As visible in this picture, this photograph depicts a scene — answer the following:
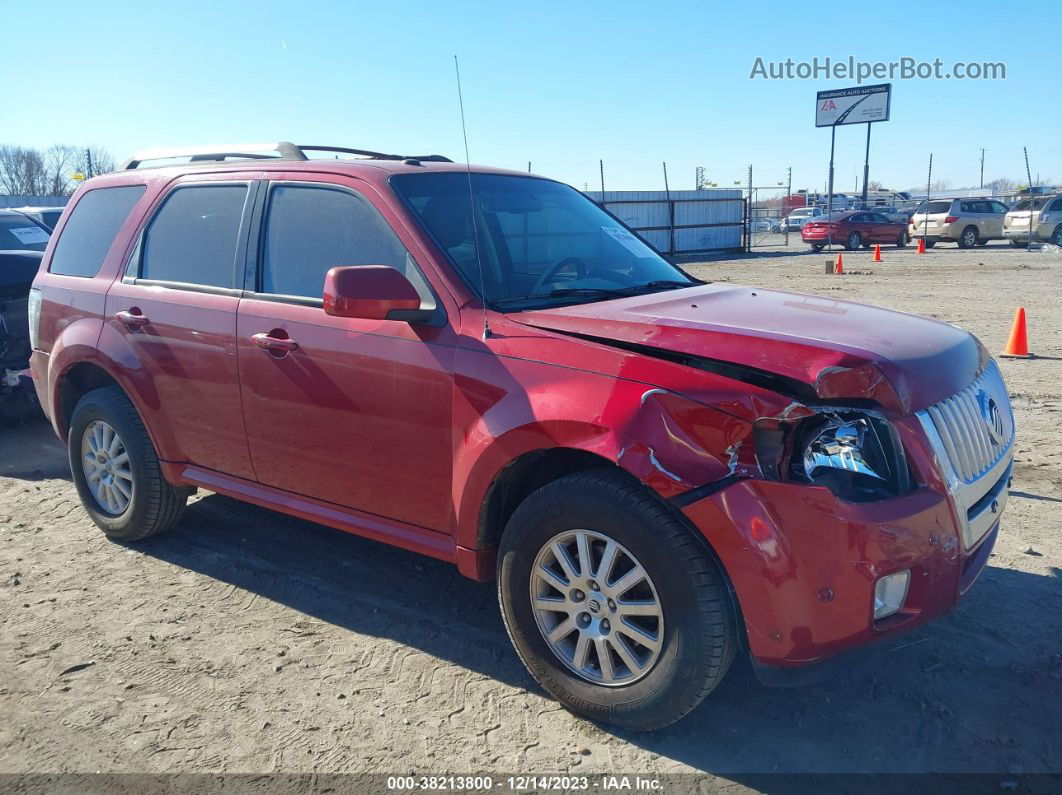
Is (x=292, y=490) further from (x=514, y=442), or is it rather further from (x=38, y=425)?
(x=38, y=425)

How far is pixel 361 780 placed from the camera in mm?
2898

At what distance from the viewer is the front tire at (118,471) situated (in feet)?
15.3

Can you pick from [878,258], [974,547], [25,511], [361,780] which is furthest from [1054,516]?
[878,258]

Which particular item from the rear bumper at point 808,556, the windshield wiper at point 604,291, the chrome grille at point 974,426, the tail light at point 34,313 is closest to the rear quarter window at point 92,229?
the tail light at point 34,313

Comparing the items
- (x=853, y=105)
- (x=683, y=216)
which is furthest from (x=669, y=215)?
(x=853, y=105)

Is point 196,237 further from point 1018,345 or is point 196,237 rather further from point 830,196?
point 830,196

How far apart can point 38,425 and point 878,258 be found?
24.0 metres

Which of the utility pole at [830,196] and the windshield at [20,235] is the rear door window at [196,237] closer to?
the windshield at [20,235]

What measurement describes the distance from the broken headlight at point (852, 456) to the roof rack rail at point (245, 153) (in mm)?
2588

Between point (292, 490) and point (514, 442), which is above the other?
point (514, 442)

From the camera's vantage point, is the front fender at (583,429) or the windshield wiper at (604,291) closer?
the front fender at (583,429)

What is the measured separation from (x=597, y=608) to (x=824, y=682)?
3.38 ft

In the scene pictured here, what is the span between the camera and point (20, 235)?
32.9 feet

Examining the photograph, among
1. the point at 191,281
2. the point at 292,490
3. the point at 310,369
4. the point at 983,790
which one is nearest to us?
the point at 983,790
